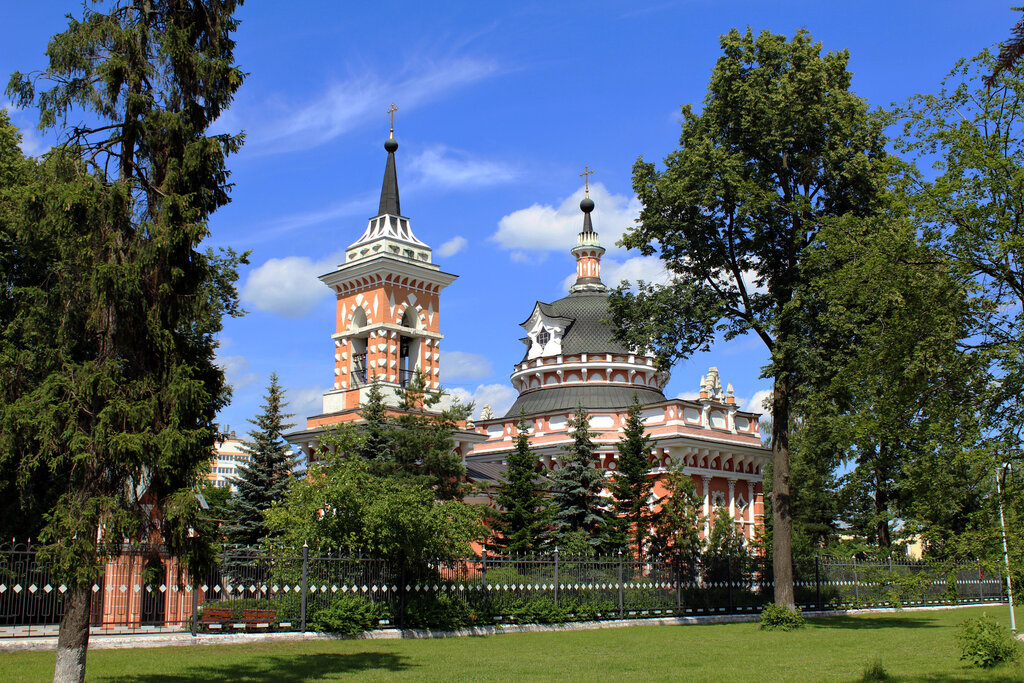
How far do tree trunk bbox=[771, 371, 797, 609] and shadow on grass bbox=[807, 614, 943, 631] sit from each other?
4.62 feet

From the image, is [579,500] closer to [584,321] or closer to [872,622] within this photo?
[872,622]

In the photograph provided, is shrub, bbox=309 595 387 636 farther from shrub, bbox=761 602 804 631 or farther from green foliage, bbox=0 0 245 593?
shrub, bbox=761 602 804 631

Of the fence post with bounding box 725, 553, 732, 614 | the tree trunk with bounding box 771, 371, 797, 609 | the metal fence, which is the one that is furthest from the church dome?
the tree trunk with bounding box 771, 371, 797, 609

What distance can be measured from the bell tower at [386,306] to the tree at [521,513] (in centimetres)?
1096

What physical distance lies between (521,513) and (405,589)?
988cm

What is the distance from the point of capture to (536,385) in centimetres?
4672

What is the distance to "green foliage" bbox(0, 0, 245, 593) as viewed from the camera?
422 inches

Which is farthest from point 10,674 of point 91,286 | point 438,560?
point 438,560

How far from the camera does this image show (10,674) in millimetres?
12188

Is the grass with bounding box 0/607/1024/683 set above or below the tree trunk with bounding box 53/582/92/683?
below

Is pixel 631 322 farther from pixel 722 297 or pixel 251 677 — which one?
pixel 251 677

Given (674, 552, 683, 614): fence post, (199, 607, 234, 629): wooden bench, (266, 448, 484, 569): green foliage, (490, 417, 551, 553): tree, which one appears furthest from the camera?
(490, 417, 551, 553): tree

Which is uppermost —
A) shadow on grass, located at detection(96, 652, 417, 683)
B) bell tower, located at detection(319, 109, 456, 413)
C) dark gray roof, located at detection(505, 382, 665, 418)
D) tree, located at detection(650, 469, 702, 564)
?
bell tower, located at detection(319, 109, 456, 413)

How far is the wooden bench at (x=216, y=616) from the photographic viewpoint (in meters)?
17.6
